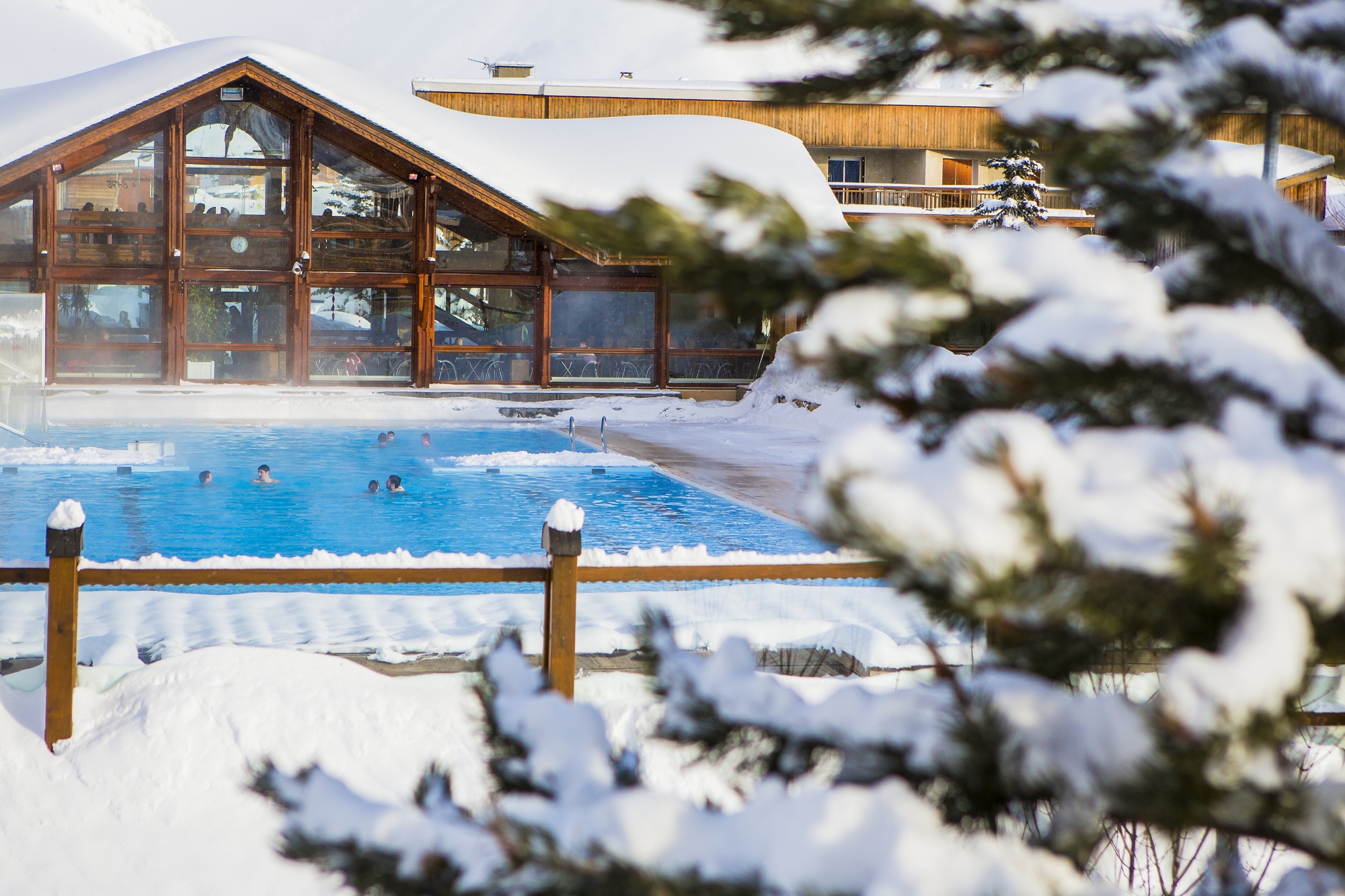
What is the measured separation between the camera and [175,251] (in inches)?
893

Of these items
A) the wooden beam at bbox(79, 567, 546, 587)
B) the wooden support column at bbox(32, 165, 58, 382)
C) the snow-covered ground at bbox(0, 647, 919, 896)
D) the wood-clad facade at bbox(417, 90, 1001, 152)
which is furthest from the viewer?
the wood-clad facade at bbox(417, 90, 1001, 152)

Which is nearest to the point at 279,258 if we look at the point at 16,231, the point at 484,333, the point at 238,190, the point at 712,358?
the point at 238,190

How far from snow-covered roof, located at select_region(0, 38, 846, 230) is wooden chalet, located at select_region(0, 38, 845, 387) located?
9cm

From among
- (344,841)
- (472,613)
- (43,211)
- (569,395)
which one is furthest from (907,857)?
(43,211)

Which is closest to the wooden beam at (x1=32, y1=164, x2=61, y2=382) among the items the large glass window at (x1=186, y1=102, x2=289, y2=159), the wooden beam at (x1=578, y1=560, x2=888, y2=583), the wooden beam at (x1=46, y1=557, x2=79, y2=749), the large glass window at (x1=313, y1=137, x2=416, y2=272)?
the large glass window at (x1=186, y1=102, x2=289, y2=159)

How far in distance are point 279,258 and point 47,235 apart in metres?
4.38

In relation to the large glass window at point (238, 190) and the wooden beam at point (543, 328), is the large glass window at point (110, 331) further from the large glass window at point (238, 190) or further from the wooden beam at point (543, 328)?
the wooden beam at point (543, 328)

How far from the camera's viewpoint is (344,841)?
1.12m

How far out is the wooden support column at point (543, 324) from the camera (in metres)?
24.5

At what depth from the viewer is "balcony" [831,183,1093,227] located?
25547mm

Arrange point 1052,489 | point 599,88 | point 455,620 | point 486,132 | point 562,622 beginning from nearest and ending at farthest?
point 1052,489
point 562,622
point 455,620
point 486,132
point 599,88

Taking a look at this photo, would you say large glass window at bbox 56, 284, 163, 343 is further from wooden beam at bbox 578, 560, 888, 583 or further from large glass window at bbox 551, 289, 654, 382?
wooden beam at bbox 578, 560, 888, 583

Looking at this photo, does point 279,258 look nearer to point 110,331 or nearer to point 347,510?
point 110,331

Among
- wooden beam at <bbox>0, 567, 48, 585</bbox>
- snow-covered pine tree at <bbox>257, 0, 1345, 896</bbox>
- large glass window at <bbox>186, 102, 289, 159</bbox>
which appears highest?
large glass window at <bbox>186, 102, 289, 159</bbox>
